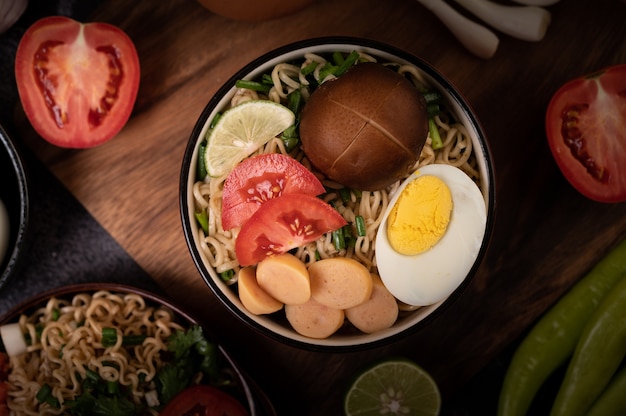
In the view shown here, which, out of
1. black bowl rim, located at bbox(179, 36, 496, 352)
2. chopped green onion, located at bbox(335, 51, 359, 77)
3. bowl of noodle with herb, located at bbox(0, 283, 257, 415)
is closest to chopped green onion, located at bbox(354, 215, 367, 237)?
black bowl rim, located at bbox(179, 36, 496, 352)

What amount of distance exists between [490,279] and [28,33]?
146cm

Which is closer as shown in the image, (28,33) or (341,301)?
(341,301)

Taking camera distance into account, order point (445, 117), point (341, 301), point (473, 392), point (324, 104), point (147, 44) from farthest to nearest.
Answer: point (473, 392)
point (147, 44)
point (445, 117)
point (341, 301)
point (324, 104)

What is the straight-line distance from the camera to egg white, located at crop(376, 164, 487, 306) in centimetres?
152

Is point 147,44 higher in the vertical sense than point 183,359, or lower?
higher

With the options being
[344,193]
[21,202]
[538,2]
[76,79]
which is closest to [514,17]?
[538,2]

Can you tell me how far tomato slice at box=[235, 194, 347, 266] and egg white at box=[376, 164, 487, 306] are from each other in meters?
0.16

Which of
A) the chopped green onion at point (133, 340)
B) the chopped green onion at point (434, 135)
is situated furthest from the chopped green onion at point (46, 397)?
the chopped green onion at point (434, 135)

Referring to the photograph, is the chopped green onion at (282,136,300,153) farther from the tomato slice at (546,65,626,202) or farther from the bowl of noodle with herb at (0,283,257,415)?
the tomato slice at (546,65,626,202)

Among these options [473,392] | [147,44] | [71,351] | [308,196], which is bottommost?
[473,392]

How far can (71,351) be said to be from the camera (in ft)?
5.65

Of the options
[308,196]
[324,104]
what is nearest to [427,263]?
[308,196]

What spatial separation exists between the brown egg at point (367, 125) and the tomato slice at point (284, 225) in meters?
0.10

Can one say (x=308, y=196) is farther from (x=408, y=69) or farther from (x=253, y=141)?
(x=408, y=69)
